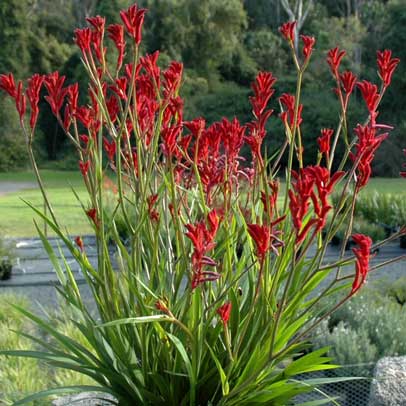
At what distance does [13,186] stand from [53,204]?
6.71m

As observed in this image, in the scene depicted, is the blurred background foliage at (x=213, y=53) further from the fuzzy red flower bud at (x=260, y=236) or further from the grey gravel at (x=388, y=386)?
the fuzzy red flower bud at (x=260, y=236)

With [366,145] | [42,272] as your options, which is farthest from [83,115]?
[42,272]

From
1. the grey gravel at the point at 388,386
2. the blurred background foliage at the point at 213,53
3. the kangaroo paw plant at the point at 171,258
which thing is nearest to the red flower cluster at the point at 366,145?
the kangaroo paw plant at the point at 171,258

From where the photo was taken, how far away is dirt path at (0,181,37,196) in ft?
67.3

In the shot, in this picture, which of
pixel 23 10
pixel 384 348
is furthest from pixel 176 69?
pixel 23 10

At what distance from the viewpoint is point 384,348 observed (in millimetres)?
4320

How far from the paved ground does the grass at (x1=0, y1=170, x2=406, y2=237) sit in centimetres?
72

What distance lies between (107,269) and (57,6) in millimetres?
34318

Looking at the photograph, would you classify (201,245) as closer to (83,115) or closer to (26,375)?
(83,115)

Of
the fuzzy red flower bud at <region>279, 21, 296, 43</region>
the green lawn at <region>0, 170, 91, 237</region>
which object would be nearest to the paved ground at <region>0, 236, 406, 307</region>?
the green lawn at <region>0, 170, 91, 237</region>

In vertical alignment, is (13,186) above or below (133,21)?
below

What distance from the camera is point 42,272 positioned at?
321 inches

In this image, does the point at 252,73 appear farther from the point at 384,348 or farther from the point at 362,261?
the point at 362,261

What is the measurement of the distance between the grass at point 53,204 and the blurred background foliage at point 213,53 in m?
4.76
